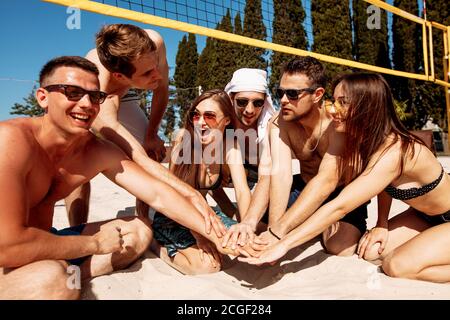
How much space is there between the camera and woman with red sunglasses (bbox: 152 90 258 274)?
255cm

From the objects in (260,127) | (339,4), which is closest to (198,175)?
(260,127)

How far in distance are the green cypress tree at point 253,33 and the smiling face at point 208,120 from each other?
15496mm

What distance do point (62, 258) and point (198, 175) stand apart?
129 cm

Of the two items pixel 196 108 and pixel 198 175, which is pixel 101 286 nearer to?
pixel 198 175

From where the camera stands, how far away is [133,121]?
138 inches

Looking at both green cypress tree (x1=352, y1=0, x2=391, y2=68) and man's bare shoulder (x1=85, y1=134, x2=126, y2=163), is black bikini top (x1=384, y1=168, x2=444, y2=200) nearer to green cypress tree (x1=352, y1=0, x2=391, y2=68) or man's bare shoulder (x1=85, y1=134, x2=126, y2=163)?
man's bare shoulder (x1=85, y1=134, x2=126, y2=163)

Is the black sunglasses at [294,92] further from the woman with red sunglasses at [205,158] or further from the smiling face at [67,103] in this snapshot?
the smiling face at [67,103]

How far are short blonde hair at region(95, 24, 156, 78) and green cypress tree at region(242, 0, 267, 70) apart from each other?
1556cm

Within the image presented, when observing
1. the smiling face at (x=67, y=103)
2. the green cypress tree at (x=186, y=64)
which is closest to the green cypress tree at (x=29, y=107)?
the green cypress tree at (x=186, y=64)

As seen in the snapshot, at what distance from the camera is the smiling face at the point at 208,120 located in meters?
2.69

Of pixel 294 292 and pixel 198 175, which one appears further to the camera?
pixel 198 175

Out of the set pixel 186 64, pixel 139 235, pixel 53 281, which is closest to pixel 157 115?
pixel 139 235

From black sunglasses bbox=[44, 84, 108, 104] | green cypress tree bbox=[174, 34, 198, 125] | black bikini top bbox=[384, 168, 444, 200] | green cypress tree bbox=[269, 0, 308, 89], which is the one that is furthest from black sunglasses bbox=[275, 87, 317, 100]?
green cypress tree bbox=[174, 34, 198, 125]
